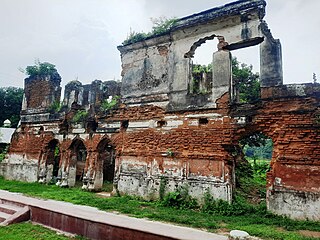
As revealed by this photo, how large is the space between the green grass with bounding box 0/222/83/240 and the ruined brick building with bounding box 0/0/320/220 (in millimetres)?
4383

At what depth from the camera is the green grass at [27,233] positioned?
19.0 feet

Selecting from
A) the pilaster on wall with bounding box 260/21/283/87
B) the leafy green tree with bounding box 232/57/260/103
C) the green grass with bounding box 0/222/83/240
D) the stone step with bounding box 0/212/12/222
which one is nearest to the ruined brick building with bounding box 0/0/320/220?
the pilaster on wall with bounding box 260/21/283/87

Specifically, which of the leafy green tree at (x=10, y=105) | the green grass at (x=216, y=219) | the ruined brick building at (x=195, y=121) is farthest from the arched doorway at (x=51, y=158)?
the leafy green tree at (x=10, y=105)

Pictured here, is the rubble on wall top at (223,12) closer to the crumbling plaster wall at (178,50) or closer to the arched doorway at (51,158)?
the crumbling plaster wall at (178,50)

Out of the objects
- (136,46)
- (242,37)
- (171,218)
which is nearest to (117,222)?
(171,218)

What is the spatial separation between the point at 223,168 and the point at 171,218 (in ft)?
8.36

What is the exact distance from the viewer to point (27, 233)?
6.07 metres

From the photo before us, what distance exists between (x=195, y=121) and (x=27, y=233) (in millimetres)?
5990

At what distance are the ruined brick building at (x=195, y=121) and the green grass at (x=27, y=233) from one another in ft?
14.4

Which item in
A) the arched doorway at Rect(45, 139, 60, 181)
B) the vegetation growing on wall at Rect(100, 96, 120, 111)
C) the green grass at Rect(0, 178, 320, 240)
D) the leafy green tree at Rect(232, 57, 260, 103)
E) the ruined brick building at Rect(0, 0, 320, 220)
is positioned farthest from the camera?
the leafy green tree at Rect(232, 57, 260, 103)

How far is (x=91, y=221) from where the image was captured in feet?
19.0

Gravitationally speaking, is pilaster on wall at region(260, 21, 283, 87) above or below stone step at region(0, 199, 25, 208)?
above

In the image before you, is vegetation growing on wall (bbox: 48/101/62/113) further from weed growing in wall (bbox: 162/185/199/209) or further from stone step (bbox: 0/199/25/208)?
weed growing in wall (bbox: 162/185/199/209)

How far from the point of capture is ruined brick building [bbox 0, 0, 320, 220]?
7691mm
